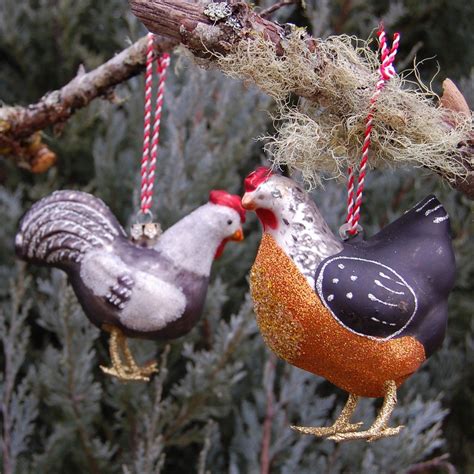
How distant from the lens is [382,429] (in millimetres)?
815

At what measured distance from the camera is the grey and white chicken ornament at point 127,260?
1.01m

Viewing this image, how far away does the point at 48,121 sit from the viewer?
1.27m

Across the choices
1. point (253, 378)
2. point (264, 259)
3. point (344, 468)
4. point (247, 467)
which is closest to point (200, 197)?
point (253, 378)

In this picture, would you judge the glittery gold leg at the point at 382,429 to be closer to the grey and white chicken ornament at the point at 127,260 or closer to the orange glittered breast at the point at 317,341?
the orange glittered breast at the point at 317,341

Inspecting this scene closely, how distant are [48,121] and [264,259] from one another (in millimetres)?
587

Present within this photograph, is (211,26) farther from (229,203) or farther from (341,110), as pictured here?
(229,203)

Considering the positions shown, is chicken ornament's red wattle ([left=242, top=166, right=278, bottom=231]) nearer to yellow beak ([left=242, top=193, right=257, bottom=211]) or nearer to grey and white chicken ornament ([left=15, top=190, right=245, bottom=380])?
yellow beak ([left=242, top=193, right=257, bottom=211])

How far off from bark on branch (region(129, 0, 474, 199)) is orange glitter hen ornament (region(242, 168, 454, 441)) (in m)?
0.07

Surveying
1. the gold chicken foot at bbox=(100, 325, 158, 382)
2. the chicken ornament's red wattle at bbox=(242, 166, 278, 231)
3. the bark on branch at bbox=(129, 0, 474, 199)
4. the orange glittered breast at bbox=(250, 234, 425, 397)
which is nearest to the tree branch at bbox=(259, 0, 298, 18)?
the bark on branch at bbox=(129, 0, 474, 199)

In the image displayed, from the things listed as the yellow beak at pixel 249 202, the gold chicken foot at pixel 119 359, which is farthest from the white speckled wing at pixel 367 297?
the gold chicken foot at pixel 119 359

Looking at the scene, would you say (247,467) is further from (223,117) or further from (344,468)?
(223,117)

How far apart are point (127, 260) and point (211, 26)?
362 mm

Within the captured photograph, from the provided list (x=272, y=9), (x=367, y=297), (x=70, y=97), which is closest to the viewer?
(x=367, y=297)

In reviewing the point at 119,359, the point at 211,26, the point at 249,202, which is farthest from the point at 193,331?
the point at 211,26
